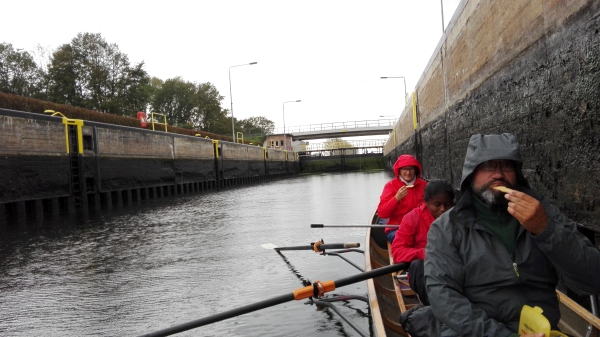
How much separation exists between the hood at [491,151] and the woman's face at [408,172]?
3186 millimetres

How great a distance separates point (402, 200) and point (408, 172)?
1.36 ft

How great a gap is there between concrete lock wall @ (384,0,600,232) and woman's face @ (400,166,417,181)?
1.30 metres

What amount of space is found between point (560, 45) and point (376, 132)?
63899 millimetres

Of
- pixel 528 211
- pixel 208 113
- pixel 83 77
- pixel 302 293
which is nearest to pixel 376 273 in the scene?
pixel 302 293

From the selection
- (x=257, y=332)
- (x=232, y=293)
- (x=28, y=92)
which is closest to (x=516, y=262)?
(x=257, y=332)

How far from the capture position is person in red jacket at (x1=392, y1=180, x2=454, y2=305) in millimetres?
3549

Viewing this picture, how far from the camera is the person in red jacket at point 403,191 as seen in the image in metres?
5.73

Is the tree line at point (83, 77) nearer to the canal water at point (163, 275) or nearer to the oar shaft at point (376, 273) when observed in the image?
the canal water at point (163, 275)

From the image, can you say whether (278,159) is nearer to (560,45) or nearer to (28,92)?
(28,92)

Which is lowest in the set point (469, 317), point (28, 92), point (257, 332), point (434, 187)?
point (257, 332)

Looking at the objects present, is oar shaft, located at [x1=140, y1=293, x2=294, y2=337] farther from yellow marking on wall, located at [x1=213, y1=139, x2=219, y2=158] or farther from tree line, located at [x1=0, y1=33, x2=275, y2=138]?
tree line, located at [x1=0, y1=33, x2=275, y2=138]

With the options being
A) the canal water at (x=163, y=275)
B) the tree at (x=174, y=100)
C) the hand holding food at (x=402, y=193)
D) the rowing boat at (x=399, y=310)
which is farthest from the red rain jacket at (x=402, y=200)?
the tree at (x=174, y=100)

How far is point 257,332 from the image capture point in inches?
197

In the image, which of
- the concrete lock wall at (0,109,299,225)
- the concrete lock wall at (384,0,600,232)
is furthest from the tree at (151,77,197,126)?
the concrete lock wall at (384,0,600,232)
